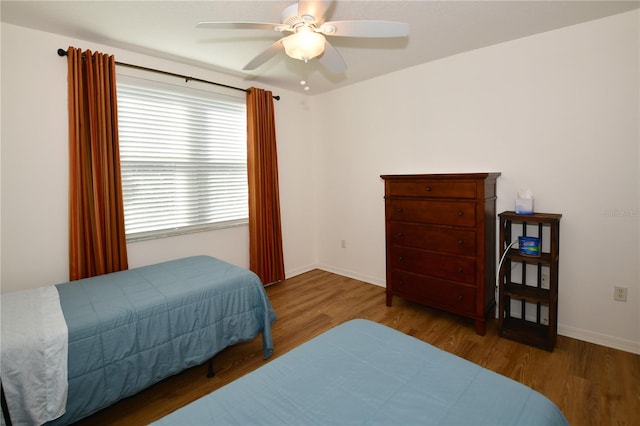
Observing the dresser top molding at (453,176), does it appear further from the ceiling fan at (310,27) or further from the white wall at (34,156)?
the white wall at (34,156)

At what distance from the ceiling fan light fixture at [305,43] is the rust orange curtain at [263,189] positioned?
1862 mm

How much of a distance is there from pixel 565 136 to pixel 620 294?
1.24 meters

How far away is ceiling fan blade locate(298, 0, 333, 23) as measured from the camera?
1.45 metres

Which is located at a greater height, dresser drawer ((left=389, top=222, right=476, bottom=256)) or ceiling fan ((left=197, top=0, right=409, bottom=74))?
ceiling fan ((left=197, top=0, right=409, bottom=74))

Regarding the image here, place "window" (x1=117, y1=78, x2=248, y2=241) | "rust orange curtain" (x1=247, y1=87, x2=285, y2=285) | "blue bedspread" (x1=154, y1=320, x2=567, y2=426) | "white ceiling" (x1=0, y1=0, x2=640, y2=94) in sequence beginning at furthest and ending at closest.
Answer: "rust orange curtain" (x1=247, y1=87, x2=285, y2=285)
"window" (x1=117, y1=78, x2=248, y2=241)
"white ceiling" (x1=0, y1=0, x2=640, y2=94)
"blue bedspread" (x1=154, y1=320, x2=567, y2=426)

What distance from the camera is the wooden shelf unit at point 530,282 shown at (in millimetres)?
2293

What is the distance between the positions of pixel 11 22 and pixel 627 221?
458 centimetres

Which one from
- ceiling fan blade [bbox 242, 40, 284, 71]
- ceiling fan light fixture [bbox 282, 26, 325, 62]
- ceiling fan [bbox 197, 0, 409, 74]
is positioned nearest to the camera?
ceiling fan [bbox 197, 0, 409, 74]

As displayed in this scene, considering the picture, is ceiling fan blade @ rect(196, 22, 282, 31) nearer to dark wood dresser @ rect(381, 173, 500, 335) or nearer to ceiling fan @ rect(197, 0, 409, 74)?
ceiling fan @ rect(197, 0, 409, 74)

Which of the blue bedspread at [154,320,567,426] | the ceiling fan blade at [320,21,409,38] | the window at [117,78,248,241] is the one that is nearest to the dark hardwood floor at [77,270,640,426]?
the blue bedspread at [154,320,567,426]

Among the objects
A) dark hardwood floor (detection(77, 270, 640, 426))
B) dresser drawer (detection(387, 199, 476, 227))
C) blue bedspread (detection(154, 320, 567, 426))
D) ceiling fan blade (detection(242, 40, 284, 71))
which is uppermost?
ceiling fan blade (detection(242, 40, 284, 71))

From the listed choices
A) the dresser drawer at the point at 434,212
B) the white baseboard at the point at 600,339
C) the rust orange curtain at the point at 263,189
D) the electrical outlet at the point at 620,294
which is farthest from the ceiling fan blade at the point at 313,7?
the white baseboard at the point at 600,339

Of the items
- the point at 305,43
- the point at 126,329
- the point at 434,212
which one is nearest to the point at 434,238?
the point at 434,212

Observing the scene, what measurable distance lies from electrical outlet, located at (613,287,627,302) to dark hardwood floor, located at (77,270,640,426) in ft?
1.25
